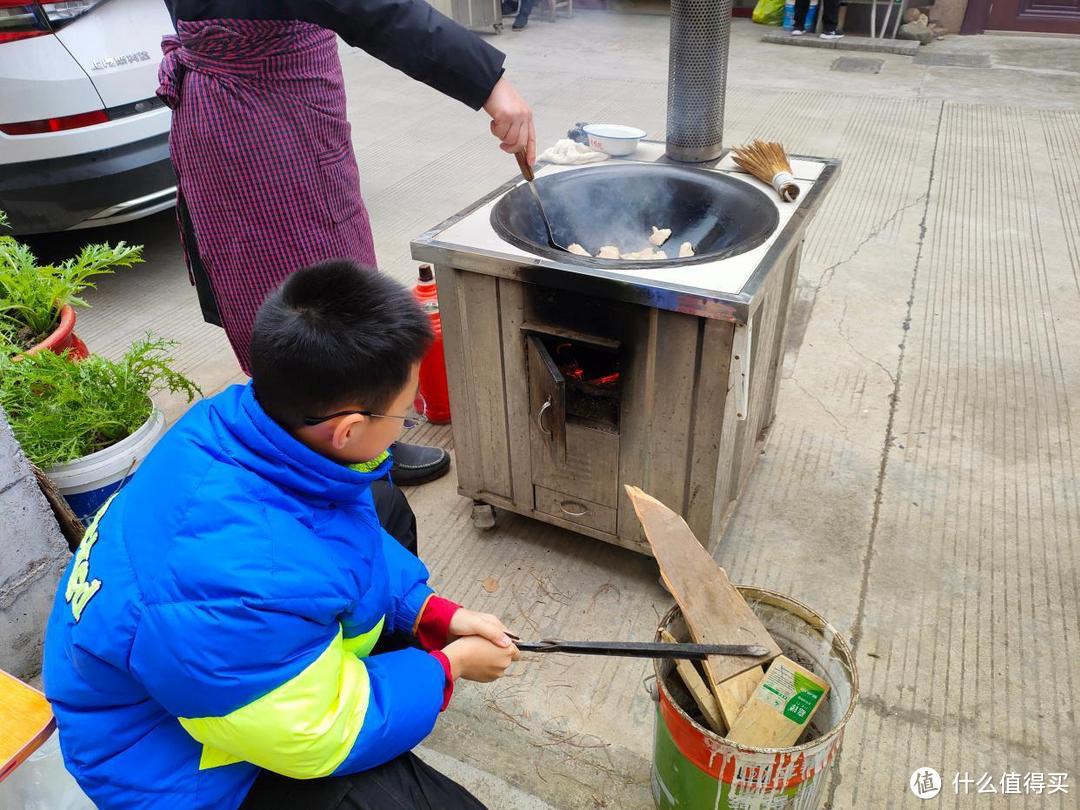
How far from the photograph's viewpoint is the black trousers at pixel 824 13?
28.8 ft

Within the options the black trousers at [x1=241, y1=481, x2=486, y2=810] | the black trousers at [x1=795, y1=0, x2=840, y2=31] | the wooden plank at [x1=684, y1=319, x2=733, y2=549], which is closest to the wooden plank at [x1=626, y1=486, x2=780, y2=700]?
the wooden plank at [x1=684, y1=319, x2=733, y2=549]

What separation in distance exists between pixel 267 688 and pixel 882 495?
7.48 ft

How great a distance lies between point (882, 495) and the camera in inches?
106

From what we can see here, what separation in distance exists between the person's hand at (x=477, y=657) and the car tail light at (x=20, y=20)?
331 cm

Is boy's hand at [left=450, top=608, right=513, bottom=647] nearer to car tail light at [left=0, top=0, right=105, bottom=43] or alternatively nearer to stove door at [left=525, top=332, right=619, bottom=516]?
stove door at [left=525, top=332, right=619, bottom=516]

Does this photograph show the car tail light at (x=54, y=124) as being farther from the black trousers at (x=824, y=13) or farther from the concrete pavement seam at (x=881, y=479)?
the black trousers at (x=824, y=13)

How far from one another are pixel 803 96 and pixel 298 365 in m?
6.95

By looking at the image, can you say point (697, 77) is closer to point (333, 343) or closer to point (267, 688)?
point (333, 343)

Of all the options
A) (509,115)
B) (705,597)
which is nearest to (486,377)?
(509,115)

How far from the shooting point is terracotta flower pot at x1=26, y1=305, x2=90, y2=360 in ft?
8.35

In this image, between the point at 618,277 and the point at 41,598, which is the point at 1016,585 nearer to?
the point at 618,277

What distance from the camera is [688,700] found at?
1.68 m

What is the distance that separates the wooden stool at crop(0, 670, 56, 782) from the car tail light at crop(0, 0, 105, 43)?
2.97 m

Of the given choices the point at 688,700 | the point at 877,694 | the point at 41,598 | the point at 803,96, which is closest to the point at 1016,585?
the point at 877,694
